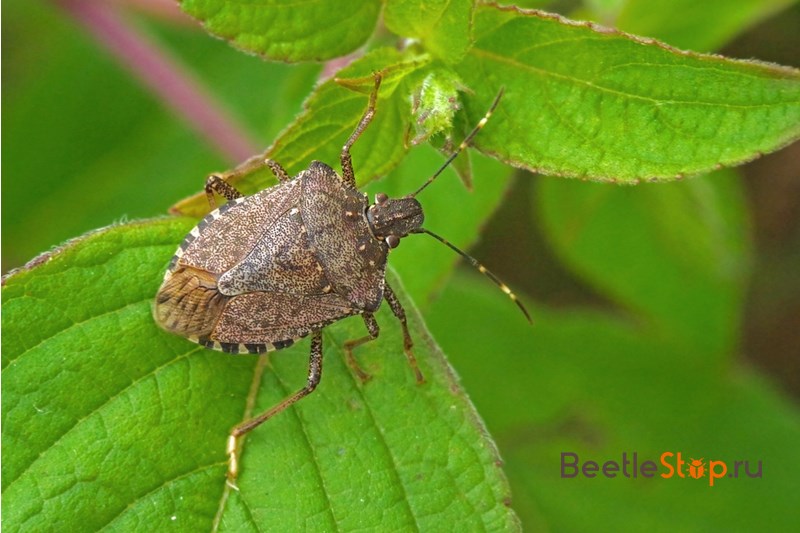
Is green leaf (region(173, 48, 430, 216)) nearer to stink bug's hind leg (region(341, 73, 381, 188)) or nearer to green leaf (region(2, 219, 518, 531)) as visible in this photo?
stink bug's hind leg (region(341, 73, 381, 188))

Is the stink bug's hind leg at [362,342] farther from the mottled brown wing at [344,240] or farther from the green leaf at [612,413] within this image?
the green leaf at [612,413]

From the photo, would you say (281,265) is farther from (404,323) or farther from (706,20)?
(706,20)

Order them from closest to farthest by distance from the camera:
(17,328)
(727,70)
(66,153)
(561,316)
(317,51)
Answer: (727,70), (17,328), (317,51), (561,316), (66,153)

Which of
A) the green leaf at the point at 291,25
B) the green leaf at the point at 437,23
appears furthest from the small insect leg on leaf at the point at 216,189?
the green leaf at the point at 437,23

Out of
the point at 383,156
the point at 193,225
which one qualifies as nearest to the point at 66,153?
the point at 193,225

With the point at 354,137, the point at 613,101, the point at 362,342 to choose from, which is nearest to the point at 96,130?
the point at 354,137

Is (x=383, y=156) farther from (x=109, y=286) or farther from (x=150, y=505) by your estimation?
(x=150, y=505)
